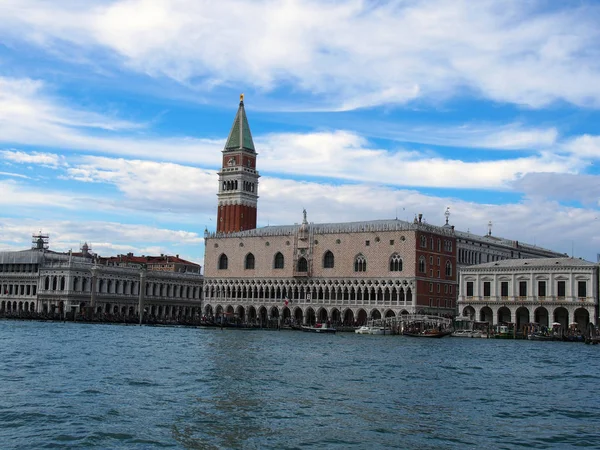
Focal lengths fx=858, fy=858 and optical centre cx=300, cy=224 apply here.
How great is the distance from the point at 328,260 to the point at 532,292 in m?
22.5

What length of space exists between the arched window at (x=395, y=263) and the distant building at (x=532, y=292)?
6221 millimetres

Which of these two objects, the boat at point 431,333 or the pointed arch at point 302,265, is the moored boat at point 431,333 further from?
the pointed arch at point 302,265

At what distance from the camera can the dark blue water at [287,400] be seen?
20.5 meters

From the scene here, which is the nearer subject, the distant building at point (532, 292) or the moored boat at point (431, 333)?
the moored boat at point (431, 333)

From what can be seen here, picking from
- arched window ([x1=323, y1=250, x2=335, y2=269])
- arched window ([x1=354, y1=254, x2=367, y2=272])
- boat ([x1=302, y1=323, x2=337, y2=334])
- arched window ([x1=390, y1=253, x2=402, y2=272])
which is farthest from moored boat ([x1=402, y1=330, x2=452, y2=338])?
arched window ([x1=323, y1=250, x2=335, y2=269])

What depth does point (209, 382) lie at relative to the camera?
29.8 meters

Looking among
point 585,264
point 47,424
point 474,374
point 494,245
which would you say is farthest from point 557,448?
point 494,245

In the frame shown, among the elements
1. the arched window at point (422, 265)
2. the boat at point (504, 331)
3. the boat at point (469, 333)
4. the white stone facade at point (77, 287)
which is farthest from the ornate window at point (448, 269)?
the white stone facade at point (77, 287)

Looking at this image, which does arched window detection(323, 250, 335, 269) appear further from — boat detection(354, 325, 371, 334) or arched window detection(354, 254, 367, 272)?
boat detection(354, 325, 371, 334)

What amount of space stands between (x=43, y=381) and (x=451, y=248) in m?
63.8

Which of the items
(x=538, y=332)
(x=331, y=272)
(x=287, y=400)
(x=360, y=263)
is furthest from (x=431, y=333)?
(x=287, y=400)

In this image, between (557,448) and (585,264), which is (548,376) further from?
(585,264)

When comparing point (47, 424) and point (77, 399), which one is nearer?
point (47, 424)

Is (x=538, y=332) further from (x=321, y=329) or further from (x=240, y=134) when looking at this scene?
(x=240, y=134)
